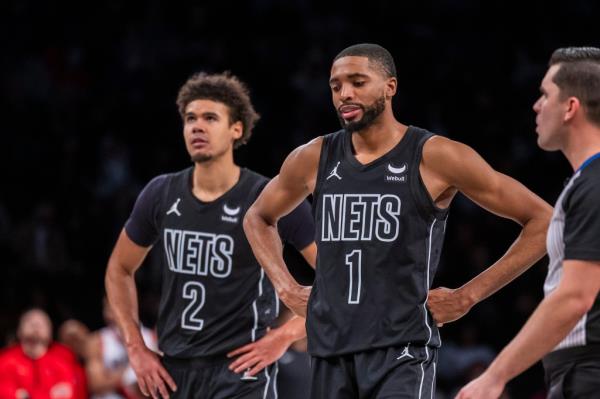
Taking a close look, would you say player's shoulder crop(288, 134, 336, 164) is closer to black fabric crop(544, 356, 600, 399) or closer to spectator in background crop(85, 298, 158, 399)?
black fabric crop(544, 356, 600, 399)

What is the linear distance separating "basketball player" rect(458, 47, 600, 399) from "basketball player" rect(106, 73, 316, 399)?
205 cm

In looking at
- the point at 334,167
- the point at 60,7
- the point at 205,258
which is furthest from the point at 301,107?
the point at 334,167

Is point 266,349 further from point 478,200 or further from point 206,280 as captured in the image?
point 478,200

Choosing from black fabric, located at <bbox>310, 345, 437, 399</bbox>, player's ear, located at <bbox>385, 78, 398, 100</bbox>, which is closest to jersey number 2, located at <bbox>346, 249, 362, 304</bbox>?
black fabric, located at <bbox>310, 345, 437, 399</bbox>

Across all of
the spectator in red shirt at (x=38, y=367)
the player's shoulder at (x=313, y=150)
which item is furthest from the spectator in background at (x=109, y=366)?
the player's shoulder at (x=313, y=150)

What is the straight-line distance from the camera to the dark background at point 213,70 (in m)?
10.9

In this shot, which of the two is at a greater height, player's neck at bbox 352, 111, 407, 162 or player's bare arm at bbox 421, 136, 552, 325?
player's neck at bbox 352, 111, 407, 162

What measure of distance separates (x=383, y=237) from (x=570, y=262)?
3.81ft

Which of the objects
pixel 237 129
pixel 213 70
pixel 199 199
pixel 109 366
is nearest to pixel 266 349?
pixel 199 199

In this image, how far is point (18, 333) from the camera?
9.73m

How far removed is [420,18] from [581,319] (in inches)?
378

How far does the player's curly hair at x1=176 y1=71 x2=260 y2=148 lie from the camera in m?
5.89

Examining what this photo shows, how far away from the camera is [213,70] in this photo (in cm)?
1243

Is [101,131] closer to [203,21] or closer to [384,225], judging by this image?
[203,21]
